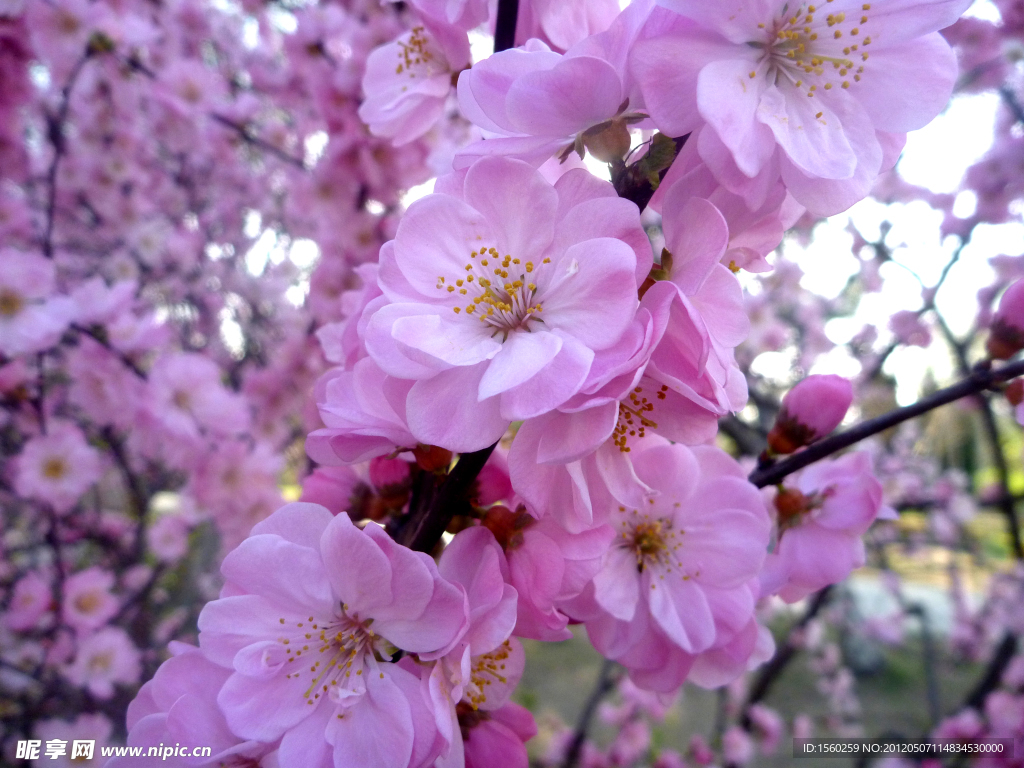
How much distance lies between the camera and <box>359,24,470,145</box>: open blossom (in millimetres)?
749

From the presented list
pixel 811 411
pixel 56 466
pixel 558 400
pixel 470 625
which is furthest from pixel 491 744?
pixel 56 466

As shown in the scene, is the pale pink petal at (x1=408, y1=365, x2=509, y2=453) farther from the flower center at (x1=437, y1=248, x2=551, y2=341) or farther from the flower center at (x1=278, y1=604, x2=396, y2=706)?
the flower center at (x1=278, y1=604, x2=396, y2=706)

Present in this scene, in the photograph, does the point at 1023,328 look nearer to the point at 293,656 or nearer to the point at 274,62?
the point at 293,656

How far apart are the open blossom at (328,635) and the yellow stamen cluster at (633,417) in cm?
21

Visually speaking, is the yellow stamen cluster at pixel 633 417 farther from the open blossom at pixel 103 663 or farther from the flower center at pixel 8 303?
the open blossom at pixel 103 663

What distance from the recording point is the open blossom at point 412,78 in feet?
2.46

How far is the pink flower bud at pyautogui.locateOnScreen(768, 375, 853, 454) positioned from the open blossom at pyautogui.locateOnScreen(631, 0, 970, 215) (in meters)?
0.29

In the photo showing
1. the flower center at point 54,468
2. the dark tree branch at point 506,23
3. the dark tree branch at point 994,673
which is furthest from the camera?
the dark tree branch at point 994,673

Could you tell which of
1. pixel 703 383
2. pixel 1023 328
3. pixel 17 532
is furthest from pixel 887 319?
pixel 17 532

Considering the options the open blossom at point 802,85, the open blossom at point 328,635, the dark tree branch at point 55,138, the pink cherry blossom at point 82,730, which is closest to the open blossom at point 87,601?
the pink cherry blossom at point 82,730

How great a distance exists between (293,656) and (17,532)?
3631mm

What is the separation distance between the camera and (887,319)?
3.09m

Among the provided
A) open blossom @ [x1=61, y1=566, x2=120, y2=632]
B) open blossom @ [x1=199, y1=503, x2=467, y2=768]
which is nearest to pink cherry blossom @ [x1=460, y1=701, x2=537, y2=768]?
open blossom @ [x1=199, y1=503, x2=467, y2=768]

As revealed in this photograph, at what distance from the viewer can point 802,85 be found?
0.53 meters
